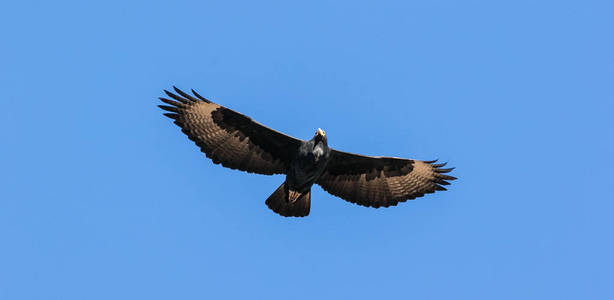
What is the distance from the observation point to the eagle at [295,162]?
66.3 feet

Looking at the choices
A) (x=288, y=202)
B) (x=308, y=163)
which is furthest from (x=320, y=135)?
(x=288, y=202)

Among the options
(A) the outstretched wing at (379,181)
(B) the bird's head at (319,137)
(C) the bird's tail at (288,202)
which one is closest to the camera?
(B) the bird's head at (319,137)

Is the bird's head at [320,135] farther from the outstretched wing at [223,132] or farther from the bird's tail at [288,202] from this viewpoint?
the bird's tail at [288,202]

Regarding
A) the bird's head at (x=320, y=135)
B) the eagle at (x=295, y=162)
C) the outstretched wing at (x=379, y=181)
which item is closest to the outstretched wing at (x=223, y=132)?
the eagle at (x=295, y=162)

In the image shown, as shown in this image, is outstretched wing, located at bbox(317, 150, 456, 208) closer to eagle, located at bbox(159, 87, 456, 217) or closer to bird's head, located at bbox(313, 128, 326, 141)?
eagle, located at bbox(159, 87, 456, 217)

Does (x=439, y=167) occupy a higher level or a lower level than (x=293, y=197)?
higher

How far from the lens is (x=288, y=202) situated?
67.2 feet

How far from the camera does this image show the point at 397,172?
69.4 feet

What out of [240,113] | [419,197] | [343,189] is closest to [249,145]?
[240,113]

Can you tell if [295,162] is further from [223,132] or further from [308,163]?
[223,132]

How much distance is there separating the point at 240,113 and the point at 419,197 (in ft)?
13.6

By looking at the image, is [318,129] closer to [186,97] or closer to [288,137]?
[288,137]

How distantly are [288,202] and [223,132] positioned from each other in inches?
75.1

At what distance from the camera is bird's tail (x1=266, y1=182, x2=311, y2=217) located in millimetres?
20453
